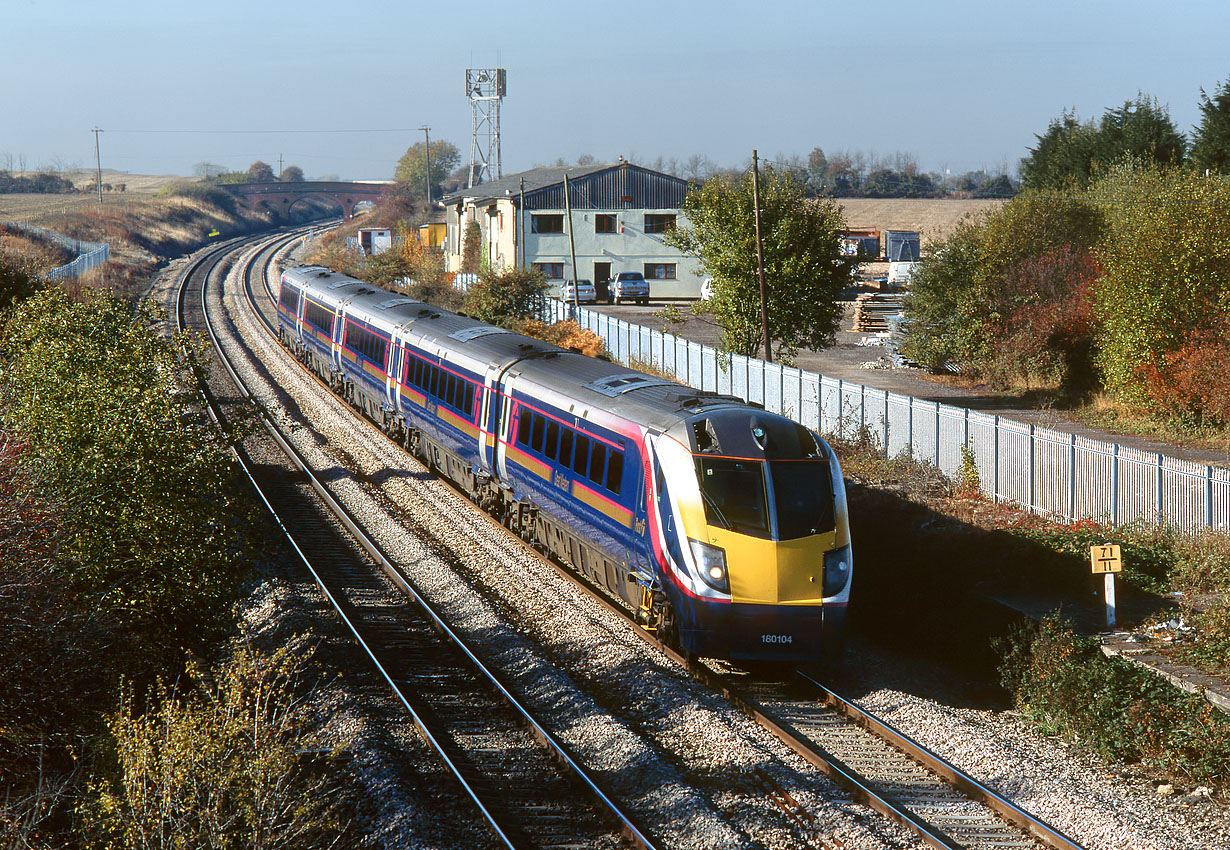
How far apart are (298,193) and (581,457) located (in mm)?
132949

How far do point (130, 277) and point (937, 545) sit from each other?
199ft

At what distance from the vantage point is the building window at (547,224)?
5566 centimetres

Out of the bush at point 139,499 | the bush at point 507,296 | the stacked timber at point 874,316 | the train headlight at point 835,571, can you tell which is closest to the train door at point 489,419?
the bush at point 139,499

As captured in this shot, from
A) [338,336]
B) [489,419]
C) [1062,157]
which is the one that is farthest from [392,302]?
[1062,157]

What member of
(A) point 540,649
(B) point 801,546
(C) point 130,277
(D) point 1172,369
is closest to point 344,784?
(A) point 540,649

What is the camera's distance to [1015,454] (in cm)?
2005

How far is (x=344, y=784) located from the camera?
981cm

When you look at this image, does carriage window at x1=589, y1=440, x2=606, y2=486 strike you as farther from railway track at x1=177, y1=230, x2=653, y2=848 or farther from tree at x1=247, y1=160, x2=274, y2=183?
tree at x1=247, y1=160, x2=274, y2=183

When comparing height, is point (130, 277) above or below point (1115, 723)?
above

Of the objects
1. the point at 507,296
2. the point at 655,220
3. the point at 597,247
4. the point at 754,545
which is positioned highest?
the point at 655,220

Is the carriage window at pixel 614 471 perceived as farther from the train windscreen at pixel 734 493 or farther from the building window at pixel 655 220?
the building window at pixel 655 220

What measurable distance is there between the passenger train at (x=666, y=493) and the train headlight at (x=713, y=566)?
0.04ft

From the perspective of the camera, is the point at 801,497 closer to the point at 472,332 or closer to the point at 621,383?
the point at 621,383

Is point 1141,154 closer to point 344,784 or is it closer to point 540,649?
point 540,649
